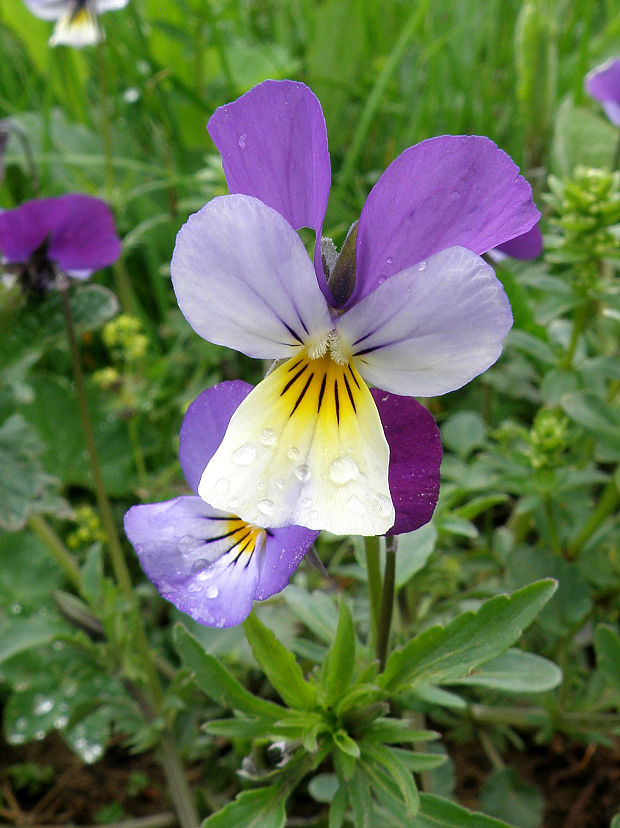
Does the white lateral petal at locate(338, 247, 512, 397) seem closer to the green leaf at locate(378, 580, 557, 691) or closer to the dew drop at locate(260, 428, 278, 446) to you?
the dew drop at locate(260, 428, 278, 446)

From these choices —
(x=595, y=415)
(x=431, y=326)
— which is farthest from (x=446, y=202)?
(x=595, y=415)

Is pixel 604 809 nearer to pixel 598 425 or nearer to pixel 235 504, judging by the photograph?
pixel 598 425

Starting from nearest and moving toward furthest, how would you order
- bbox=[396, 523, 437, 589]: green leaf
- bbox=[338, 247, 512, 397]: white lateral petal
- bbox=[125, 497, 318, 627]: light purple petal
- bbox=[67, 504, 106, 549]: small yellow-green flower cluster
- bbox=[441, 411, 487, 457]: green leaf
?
1. bbox=[338, 247, 512, 397]: white lateral petal
2. bbox=[125, 497, 318, 627]: light purple petal
3. bbox=[396, 523, 437, 589]: green leaf
4. bbox=[441, 411, 487, 457]: green leaf
5. bbox=[67, 504, 106, 549]: small yellow-green flower cluster

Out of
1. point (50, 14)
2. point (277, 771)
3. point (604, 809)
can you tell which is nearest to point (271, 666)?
point (277, 771)

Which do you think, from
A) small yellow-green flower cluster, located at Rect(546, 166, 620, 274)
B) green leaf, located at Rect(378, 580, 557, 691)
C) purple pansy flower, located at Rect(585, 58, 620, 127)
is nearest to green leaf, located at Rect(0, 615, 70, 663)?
green leaf, located at Rect(378, 580, 557, 691)

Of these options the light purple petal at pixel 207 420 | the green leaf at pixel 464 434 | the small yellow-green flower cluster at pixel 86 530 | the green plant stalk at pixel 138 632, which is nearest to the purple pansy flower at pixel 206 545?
the light purple petal at pixel 207 420

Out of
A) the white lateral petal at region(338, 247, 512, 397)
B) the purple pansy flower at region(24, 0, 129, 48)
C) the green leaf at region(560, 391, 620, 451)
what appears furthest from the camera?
the purple pansy flower at region(24, 0, 129, 48)

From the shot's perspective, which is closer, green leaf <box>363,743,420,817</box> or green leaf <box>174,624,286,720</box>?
green leaf <box>363,743,420,817</box>
